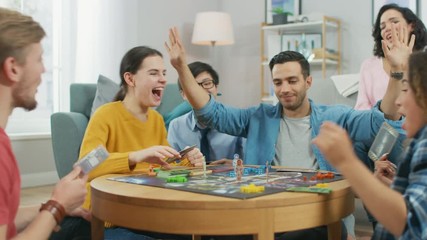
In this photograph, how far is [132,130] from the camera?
6.42ft

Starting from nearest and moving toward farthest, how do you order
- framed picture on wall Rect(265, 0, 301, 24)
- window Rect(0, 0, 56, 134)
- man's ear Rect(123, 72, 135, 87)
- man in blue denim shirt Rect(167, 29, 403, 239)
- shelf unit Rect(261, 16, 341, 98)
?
man in blue denim shirt Rect(167, 29, 403, 239) → man's ear Rect(123, 72, 135, 87) → window Rect(0, 0, 56, 134) → shelf unit Rect(261, 16, 341, 98) → framed picture on wall Rect(265, 0, 301, 24)

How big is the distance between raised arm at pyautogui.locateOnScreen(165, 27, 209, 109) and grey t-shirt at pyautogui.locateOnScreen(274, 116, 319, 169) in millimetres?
349

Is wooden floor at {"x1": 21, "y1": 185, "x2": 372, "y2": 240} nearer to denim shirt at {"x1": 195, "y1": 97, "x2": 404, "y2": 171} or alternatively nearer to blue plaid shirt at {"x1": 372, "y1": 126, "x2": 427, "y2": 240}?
denim shirt at {"x1": 195, "y1": 97, "x2": 404, "y2": 171}

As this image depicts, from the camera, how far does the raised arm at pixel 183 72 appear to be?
1.87 m

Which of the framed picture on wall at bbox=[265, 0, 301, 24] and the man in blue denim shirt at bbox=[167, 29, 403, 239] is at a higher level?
the framed picture on wall at bbox=[265, 0, 301, 24]

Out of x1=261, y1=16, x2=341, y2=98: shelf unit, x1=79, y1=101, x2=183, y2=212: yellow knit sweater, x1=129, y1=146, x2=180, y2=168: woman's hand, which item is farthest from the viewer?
x1=261, y1=16, x2=341, y2=98: shelf unit

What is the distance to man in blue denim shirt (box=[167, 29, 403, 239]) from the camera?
194 centimetres

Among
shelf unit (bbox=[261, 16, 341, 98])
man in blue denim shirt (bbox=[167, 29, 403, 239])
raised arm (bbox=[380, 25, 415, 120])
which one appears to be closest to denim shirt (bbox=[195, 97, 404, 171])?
man in blue denim shirt (bbox=[167, 29, 403, 239])

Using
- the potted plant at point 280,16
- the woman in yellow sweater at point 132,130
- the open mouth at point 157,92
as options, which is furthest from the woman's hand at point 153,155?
the potted plant at point 280,16

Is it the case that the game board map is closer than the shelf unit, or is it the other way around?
the game board map

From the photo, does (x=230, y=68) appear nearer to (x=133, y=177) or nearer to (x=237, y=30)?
(x=237, y=30)

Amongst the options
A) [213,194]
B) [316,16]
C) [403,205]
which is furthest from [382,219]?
[316,16]

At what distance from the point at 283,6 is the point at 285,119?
3.13 metres

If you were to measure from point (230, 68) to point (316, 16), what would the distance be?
1.23 m
